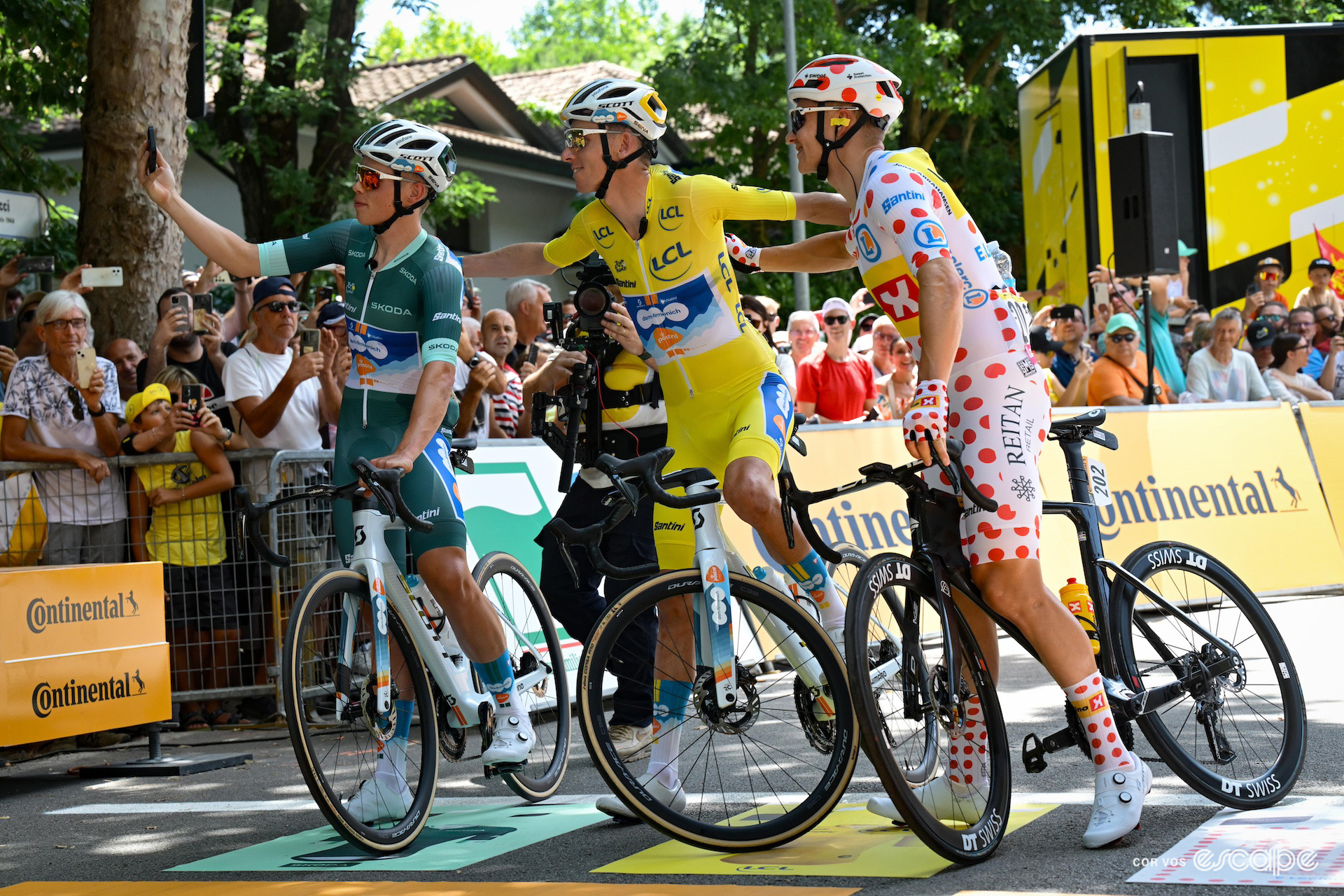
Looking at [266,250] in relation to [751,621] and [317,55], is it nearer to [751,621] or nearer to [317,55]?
[751,621]

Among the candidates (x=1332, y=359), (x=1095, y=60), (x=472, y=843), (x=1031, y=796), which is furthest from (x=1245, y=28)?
(x=472, y=843)

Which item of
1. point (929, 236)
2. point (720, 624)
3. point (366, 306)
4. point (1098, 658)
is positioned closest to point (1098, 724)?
point (1098, 658)

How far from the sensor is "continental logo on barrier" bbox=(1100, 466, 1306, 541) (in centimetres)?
1102

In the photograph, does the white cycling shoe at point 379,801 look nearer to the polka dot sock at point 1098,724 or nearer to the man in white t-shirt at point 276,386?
the polka dot sock at point 1098,724

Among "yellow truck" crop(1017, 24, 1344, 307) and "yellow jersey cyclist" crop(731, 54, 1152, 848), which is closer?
"yellow jersey cyclist" crop(731, 54, 1152, 848)

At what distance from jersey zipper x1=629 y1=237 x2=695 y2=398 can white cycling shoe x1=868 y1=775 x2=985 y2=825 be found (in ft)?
5.26

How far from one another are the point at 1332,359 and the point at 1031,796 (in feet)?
34.4

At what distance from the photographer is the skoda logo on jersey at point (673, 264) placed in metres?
5.16

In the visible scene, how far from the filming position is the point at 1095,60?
1534 cm

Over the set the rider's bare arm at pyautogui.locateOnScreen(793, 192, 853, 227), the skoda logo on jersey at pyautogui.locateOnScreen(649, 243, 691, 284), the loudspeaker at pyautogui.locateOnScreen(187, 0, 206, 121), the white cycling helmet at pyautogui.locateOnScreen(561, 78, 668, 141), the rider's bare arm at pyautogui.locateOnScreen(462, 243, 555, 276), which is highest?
the loudspeaker at pyautogui.locateOnScreen(187, 0, 206, 121)

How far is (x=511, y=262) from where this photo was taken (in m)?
5.64

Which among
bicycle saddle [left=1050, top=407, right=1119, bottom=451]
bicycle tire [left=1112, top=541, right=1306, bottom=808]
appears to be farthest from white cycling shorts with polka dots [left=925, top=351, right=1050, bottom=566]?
bicycle tire [left=1112, top=541, right=1306, bottom=808]

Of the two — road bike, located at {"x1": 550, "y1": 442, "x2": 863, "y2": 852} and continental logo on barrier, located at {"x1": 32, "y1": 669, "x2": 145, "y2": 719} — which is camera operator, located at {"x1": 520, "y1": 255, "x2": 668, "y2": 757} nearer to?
road bike, located at {"x1": 550, "y1": 442, "x2": 863, "y2": 852}

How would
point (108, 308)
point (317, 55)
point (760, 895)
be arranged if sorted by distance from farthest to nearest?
point (317, 55)
point (108, 308)
point (760, 895)
